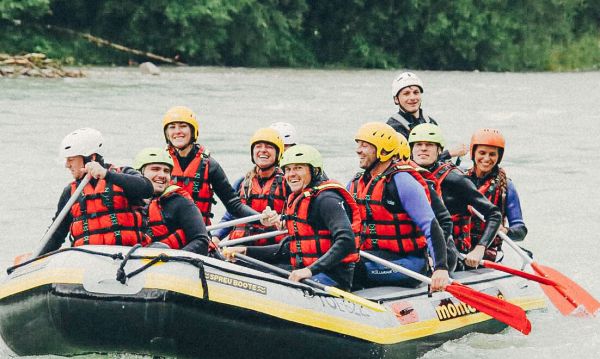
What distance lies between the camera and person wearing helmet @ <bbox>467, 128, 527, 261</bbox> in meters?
6.60

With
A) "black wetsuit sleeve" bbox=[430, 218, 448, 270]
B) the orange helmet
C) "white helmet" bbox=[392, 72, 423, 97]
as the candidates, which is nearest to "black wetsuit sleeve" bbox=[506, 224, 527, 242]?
A: the orange helmet

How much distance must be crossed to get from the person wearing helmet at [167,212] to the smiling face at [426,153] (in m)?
1.45

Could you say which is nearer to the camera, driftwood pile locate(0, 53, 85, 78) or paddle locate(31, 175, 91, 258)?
paddle locate(31, 175, 91, 258)

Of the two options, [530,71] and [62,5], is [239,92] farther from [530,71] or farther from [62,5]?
[530,71]

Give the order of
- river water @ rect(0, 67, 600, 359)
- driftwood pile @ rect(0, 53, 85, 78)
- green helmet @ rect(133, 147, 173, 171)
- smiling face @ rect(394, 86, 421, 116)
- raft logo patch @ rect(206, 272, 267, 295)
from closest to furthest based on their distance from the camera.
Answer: raft logo patch @ rect(206, 272, 267, 295)
green helmet @ rect(133, 147, 173, 171)
smiling face @ rect(394, 86, 421, 116)
river water @ rect(0, 67, 600, 359)
driftwood pile @ rect(0, 53, 85, 78)

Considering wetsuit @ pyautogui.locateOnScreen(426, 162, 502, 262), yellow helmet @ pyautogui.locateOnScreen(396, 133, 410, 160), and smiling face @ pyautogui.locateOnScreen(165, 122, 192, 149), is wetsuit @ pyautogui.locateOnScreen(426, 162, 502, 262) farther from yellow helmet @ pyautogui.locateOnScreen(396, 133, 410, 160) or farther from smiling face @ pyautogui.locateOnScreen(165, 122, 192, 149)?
smiling face @ pyautogui.locateOnScreen(165, 122, 192, 149)

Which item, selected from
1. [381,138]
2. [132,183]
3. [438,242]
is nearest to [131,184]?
[132,183]

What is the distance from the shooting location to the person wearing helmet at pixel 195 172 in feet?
21.2

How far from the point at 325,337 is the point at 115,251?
1.10 m

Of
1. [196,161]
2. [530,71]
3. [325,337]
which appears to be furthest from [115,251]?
[530,71]

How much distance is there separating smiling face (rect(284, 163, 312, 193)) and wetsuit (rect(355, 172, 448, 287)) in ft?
1.43

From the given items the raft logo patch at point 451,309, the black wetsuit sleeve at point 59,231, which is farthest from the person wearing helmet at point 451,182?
the black wetsuit sleeve at point 59,231

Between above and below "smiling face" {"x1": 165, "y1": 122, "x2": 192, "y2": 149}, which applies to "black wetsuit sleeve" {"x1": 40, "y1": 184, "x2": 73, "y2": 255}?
below

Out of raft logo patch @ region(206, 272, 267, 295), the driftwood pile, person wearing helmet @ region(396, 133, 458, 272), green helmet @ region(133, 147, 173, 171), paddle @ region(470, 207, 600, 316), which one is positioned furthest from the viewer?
the driftwood pile
